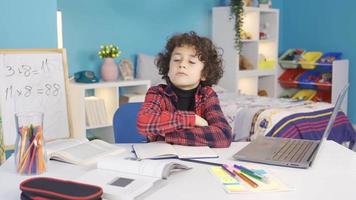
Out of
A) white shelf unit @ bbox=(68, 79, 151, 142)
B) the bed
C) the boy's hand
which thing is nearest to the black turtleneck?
the boy's hand

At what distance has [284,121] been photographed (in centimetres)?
304

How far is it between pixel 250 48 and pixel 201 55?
3189 millimetres

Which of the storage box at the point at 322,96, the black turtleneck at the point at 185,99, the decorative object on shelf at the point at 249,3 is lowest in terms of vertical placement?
the storage box at the point at 322,96

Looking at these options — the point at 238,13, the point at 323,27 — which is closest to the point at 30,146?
the point at 238,13

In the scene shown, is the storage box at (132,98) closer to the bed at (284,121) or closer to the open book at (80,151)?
the bed at (284,121)

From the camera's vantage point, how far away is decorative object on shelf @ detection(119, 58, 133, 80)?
12.5ft

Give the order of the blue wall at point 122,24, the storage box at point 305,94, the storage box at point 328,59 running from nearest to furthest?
the blue wall at point 122,24 < the storage box at point 328,59 < the storage box at point 305,94

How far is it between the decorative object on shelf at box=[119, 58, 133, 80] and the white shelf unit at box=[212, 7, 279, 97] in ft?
3.94

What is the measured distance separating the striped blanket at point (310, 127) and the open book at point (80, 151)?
1.70 metres

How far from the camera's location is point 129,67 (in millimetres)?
3881

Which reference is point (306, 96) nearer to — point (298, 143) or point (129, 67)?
point (129, 67)

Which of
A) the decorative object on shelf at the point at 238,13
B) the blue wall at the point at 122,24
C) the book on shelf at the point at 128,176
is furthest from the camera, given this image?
the decorative object on shelf at the point at 238,13

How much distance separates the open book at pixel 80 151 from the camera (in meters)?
1.37

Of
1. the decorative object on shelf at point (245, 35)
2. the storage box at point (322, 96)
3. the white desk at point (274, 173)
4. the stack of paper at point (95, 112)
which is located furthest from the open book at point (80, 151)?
the storage box at point (322, 96)
